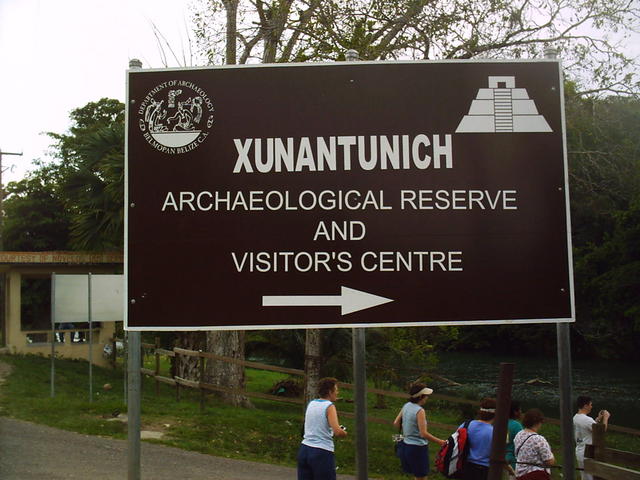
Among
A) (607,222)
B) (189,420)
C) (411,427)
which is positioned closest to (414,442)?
(411,427)

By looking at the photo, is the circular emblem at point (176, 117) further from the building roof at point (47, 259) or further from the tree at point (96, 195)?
the building roof at point (47, 259)

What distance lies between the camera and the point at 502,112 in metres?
4.58

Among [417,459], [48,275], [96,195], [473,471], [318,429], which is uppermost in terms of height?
[96,195]

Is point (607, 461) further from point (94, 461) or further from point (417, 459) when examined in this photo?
point (94, 461)

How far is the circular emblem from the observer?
4574 millimetres

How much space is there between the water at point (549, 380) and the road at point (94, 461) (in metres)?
14.6

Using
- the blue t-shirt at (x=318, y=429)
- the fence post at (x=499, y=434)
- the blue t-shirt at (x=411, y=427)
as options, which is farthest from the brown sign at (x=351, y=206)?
the blue t-shirt at (x=411, y=427)

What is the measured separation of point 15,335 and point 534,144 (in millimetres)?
18402

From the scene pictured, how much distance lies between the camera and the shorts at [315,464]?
606cm

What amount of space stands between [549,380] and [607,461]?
24920mm

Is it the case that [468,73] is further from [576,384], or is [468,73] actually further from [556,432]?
[576,384]

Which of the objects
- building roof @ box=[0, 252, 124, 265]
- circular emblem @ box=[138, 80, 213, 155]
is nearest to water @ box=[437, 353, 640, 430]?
building roof @ box=[0, 252, 124, 265]

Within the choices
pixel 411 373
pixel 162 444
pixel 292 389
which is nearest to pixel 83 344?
pixel 292 389

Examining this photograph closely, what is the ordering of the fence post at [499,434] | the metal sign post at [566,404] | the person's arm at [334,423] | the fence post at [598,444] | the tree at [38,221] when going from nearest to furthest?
the fence post at [499,434] < the metal sign post at [566,404] < the person's arm at [334,423] < the fence post at [598,444] < the tree at [38,221]
